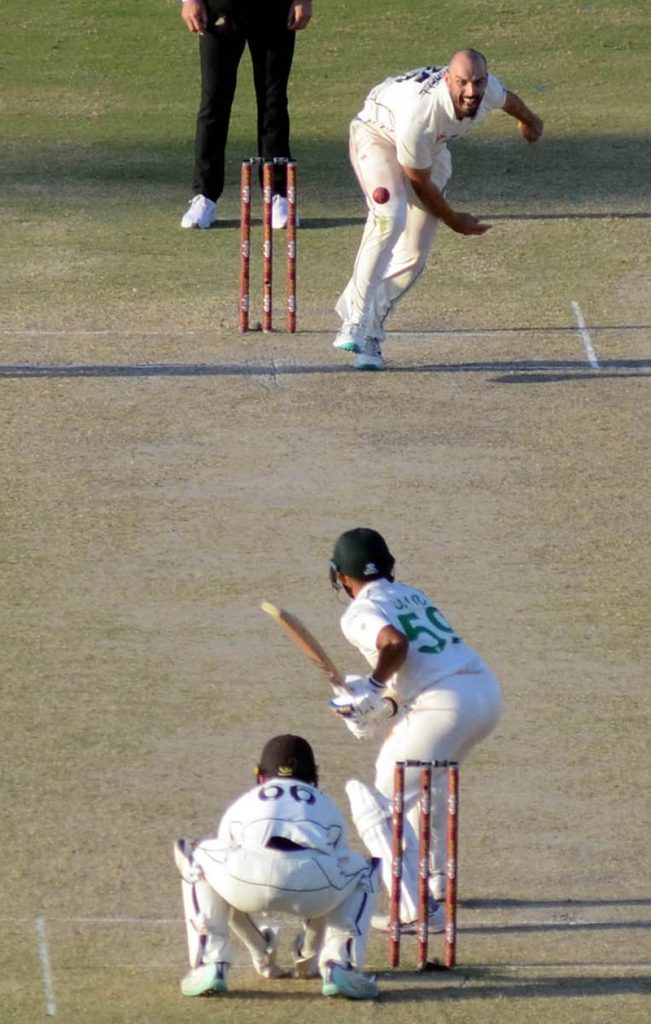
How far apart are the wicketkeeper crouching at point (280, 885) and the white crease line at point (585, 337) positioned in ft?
21.4

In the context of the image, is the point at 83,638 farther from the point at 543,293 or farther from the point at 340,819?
the point at 543,293

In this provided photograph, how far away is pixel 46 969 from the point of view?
6074 mm

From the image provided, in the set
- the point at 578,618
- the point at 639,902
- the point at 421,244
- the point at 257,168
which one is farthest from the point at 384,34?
the point at 639,902

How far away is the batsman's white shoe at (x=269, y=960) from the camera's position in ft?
20.0

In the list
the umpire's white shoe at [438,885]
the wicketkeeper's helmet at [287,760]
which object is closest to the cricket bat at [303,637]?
the wicketkeeper's helmet at [287,760]

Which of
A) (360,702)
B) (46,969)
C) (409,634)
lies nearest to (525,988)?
(360,702)

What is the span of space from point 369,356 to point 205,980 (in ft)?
21.2

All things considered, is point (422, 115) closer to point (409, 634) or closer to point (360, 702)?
point (409, 634)

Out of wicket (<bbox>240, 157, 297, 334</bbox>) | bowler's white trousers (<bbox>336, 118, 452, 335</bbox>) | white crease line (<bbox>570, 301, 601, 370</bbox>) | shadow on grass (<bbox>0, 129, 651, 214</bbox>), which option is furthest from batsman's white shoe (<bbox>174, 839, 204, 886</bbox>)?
shadow on grass (<bbox>0, 129, 651, 214</bbox>)

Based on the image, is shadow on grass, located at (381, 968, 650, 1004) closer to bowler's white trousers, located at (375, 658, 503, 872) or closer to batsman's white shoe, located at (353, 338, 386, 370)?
bowler's white trousers, located at (375, 658, 503, 872)

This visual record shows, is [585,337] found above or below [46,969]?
above

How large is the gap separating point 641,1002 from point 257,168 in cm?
1111

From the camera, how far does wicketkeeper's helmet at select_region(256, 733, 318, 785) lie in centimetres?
618

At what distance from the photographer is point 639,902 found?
21.6ft
